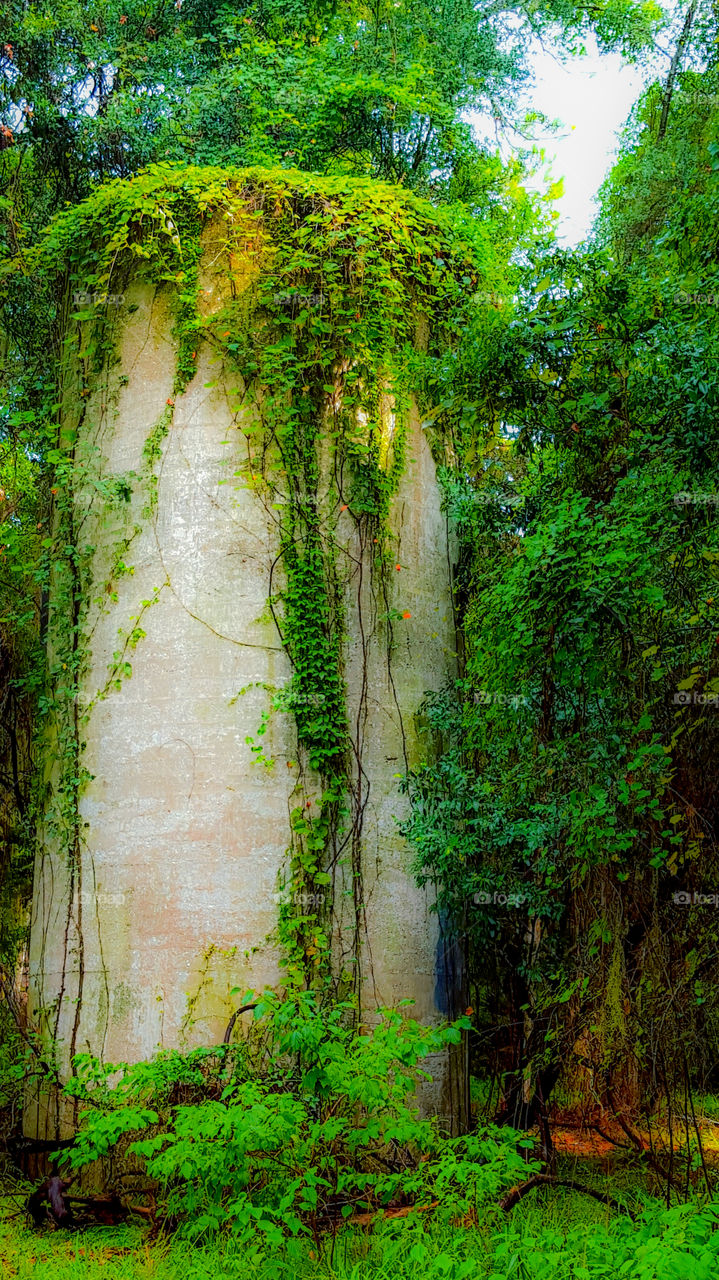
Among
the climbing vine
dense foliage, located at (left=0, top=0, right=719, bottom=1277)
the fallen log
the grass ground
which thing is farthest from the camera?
the climbing vine

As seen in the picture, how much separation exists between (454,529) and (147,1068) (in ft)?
16.8

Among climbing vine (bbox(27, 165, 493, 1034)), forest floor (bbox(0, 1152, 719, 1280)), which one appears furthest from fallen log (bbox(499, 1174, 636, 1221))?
climbing vine (bbox(27, 165, 493, 1034))

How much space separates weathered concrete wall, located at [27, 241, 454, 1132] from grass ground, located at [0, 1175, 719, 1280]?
143cm

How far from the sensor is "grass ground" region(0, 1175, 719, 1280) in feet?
14.1

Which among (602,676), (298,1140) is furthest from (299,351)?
(298,1140)

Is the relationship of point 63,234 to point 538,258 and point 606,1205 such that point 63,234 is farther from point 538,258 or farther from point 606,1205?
point 606,1205

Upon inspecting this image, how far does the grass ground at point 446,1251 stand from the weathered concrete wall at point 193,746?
4.70ft

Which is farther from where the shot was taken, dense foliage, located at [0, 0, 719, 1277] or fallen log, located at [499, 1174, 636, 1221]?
fallen log, located at [499, 1174, 636, 1221]

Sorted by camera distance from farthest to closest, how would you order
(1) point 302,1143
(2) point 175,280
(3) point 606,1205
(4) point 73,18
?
(4) point 73,18, (2) point 175,280, (3) point 606,1205, (1) point 302,1143

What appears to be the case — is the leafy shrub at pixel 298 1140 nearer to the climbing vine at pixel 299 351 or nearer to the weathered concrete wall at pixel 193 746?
the weathered concrete wall at pixel 193 746

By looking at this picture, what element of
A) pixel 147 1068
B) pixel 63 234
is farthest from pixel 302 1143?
pixel 63 234

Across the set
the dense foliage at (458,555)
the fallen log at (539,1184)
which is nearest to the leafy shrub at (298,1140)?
the dense foliage at (458,555)

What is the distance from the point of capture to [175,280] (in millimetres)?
8477

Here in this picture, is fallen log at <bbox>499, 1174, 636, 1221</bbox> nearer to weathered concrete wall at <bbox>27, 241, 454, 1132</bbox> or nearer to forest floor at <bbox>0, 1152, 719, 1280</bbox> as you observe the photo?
forest floor at <bbox>0, 1152, 719, 1280</bbox>
